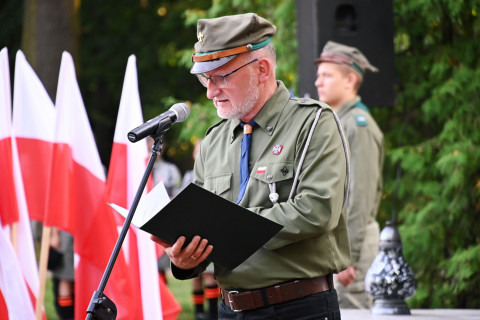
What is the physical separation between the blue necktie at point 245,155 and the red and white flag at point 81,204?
8.02ft

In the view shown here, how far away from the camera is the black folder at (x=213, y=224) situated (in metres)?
2.81

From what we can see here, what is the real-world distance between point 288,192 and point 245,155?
0.78 feet

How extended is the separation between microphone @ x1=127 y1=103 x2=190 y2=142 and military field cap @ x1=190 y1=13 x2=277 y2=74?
0.17m

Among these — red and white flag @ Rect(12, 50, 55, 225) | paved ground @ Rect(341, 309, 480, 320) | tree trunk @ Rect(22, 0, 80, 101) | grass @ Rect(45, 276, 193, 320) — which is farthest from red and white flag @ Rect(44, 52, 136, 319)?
tree trunk @ Rect(22, 0, 80, 101)

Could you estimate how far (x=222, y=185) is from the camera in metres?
3.24

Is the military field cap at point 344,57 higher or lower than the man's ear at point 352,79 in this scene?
higher

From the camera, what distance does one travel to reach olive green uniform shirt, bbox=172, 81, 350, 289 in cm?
295

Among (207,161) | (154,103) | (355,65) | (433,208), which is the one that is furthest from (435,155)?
(154,103)

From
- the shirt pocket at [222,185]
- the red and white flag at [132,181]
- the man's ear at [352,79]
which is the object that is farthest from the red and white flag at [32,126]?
the shirt pocket at [222,185]

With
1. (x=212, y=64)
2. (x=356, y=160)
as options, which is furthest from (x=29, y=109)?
(x=212, y=64)

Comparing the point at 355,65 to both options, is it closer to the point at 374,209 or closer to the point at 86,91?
the point at 374,209

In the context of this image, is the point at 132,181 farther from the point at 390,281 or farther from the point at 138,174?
the point at 390,281

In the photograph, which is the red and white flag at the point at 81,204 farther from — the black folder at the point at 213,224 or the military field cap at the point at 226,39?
the black folder at the point at 213,224

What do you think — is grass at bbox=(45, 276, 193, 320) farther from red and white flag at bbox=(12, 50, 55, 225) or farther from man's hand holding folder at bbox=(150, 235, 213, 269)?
man's hand holding folder at bbox=(150, 235, 213, 269)
